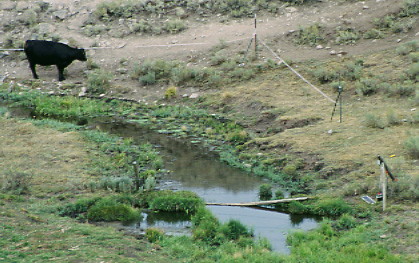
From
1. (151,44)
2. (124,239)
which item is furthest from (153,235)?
Result: (151,44)

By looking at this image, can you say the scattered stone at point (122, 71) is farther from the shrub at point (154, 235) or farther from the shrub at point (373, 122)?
the shrub at point (154, 235)

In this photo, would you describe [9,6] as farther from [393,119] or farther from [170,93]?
[393,119]

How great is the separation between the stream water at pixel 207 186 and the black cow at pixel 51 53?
4.34m

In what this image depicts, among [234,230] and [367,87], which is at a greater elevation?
[367,87]

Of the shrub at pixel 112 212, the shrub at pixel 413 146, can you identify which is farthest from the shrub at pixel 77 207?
the shrub at pixel 413 146

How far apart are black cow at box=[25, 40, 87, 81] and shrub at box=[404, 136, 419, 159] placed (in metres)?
13.0

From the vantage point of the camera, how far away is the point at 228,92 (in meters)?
17.1

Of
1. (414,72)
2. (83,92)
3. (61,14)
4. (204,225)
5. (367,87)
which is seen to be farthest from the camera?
(61,14)

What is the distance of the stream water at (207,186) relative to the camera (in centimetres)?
934

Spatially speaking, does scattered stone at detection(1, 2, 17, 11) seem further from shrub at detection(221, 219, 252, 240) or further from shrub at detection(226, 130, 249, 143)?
shrub at detection(221, 219, 252, 240)

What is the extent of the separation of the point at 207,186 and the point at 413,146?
4597 millimetres

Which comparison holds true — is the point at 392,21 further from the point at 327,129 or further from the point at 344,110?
the point at 327,129

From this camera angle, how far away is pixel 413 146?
10.9 m

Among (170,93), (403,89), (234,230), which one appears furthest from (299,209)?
(170,93)
